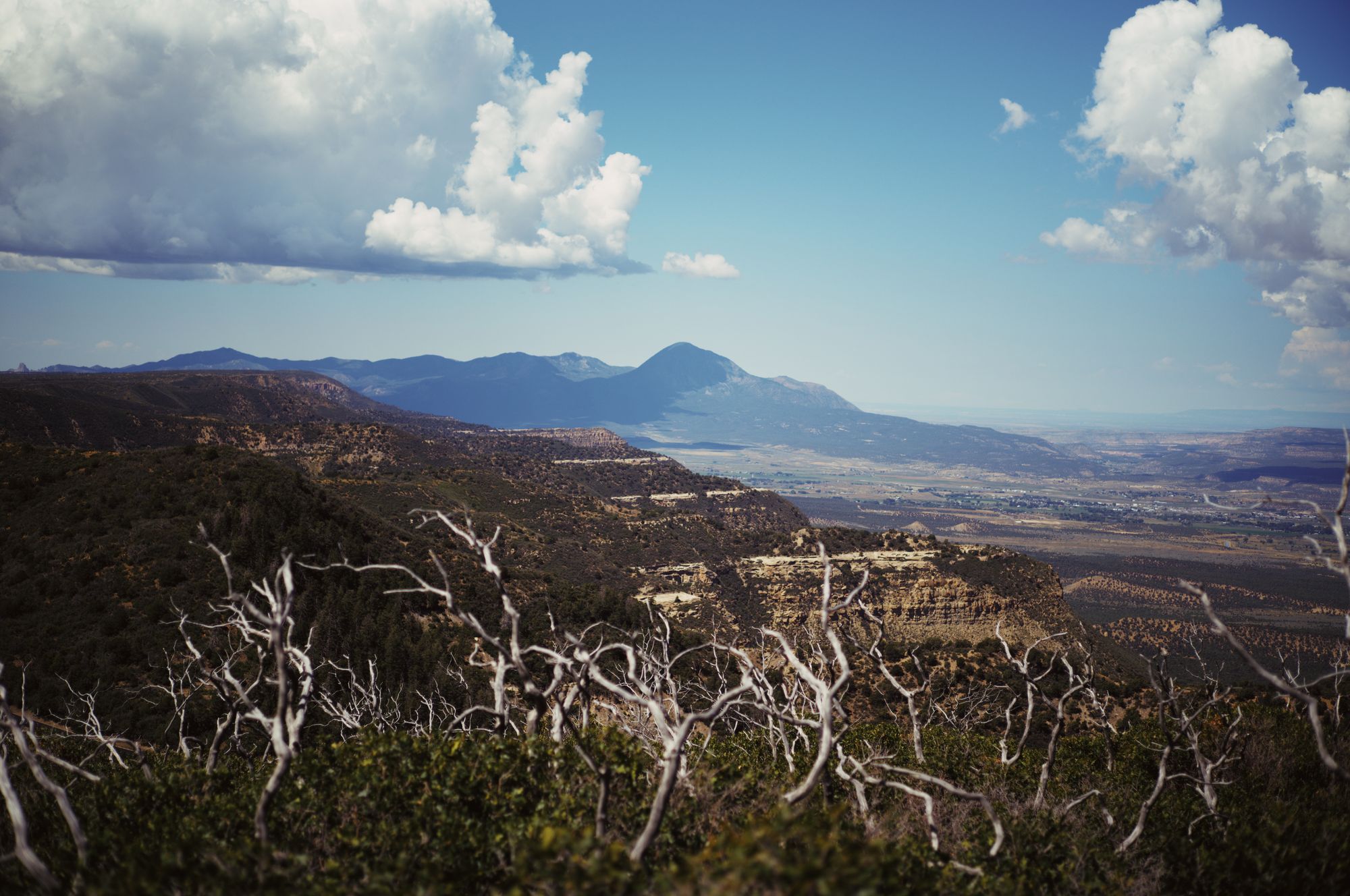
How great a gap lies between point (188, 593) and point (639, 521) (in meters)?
45.7

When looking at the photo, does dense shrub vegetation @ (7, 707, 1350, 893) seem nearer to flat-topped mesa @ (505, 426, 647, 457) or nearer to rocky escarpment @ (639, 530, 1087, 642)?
rocky escarpment @ (639, 530, 1087, 642)

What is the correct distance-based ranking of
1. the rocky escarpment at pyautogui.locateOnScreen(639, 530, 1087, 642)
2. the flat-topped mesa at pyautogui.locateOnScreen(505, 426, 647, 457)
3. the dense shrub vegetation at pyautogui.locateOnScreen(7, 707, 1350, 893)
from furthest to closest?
1. the flat-topped mesa at pyautogui.locateOnScreen(505, 426, 647, 457)
2. the rocky escarpment at pyautogui.locateOnScreen(639, 530, 1087, 642)
3. the dense shrub vegetation at pyautogui.locateOnScreen(7, 707, 1350, 893)

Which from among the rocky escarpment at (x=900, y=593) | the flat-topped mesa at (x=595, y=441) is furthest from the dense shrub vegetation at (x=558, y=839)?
the flat-topped mesa at (x=595, y=441)

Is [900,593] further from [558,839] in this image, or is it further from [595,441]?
[595,441]

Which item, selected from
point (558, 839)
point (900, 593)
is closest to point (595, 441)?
point (900, 593)

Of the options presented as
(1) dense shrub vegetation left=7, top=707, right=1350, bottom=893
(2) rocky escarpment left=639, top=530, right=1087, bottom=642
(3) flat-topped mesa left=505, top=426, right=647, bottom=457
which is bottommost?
(2) rocky escarpment left=639, top=530, right=1087, bottom=642

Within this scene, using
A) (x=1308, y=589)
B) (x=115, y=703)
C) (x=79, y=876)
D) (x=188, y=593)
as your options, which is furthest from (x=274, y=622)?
(x=1308, y=589)

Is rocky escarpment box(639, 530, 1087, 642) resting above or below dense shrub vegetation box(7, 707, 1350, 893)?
below

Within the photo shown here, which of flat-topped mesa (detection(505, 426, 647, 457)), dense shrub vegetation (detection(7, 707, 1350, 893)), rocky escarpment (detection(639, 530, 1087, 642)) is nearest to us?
dense shrub vegetation (detection(7, 707, 1350, 893))

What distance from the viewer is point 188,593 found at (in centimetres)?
2944

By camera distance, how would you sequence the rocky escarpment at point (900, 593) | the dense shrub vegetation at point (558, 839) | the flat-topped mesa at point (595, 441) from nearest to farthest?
1. the dense shrub vegetation at point (558, 839)
2. the rocky escarpment at point (900, 593)
3. the flat-topped mesa at point (595, 441)

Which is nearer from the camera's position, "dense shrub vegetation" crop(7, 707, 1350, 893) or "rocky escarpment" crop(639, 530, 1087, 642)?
"dense shrub vegetation" crop(7, 707, 1350, 893)

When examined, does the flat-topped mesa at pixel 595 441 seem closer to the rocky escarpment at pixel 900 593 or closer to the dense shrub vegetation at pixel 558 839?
the rocky escarpment at pixel 900 593

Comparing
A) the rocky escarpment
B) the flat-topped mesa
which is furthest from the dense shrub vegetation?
the flat-topped mesa
